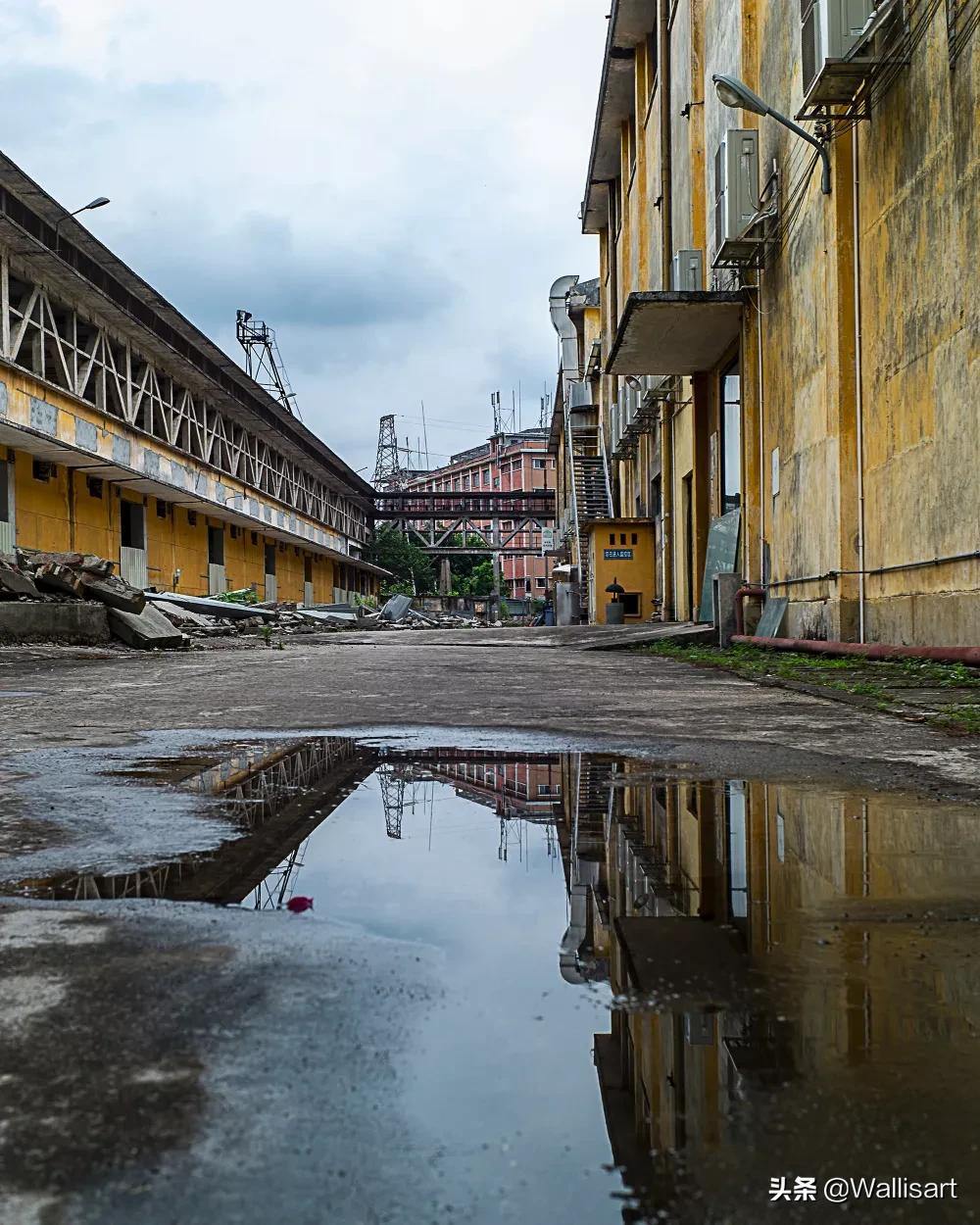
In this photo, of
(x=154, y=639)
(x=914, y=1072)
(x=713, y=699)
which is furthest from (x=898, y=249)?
(x=154, y=639)

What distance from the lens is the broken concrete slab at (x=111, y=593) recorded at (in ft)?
38.9

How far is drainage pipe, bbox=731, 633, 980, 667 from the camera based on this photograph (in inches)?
233

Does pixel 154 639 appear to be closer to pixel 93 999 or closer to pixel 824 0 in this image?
pixel 824 0

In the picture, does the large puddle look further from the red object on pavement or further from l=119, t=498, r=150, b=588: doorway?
l=119, t=498, r=150, b=588: doorway

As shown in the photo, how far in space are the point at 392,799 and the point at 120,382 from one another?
2086cm

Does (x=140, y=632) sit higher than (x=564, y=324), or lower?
lower

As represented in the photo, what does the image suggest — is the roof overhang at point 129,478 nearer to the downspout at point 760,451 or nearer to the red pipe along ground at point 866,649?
the downspout at point 760,451

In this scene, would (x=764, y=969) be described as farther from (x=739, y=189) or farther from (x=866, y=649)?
(x=739, y=189)

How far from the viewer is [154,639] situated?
1184 centimetres

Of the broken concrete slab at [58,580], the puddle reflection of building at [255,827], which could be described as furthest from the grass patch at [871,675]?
the broken concrete slab at [58,580]

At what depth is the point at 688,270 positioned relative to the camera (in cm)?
1378

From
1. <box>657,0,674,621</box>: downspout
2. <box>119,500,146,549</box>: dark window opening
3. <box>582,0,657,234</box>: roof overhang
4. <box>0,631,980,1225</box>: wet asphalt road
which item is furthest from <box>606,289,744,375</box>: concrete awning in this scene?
<box>119,500,146,549</box>: dark window opening

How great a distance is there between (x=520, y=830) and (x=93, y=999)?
46.5 inches

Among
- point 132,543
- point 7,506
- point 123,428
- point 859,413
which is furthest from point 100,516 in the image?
point 859,413
